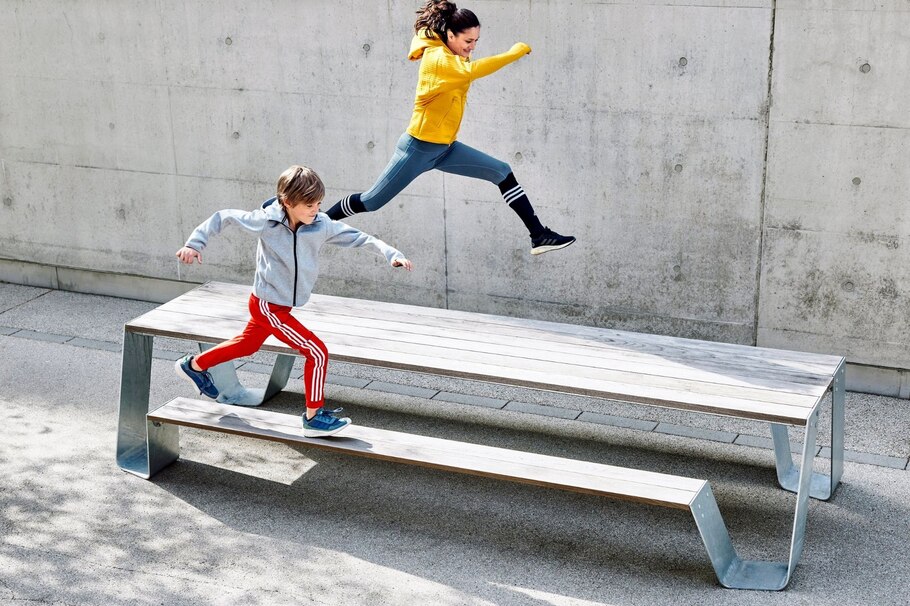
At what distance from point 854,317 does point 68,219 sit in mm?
5787

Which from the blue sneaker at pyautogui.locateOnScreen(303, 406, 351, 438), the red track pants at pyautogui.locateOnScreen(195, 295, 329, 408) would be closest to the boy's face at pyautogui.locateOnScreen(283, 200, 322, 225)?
the red track pants at pyautogui.locateOnScreen(195, 295, 329, 408)

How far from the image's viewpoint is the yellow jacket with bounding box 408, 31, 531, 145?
18.4 ft

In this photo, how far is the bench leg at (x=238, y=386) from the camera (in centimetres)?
690

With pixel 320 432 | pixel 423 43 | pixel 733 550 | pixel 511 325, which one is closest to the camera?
pixel 733 550

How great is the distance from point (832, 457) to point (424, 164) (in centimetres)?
254

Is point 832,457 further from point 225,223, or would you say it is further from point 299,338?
point 225,223

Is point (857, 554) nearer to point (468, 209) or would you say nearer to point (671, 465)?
point (671, 465)

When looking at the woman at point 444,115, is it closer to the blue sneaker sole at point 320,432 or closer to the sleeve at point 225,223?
the sleeve at point 225,223

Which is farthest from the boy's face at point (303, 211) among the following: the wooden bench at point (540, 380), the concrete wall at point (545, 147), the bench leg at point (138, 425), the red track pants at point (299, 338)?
the concrete wall at point (545, 147)

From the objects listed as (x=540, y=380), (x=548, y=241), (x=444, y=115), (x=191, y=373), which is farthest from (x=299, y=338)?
(x=548, y=241)

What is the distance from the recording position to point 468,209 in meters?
7.64

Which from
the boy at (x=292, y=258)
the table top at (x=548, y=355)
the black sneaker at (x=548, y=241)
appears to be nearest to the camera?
the table top at (x=548, y=355)

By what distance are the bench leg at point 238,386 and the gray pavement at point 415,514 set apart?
10 cm

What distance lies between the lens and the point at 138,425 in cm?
608
